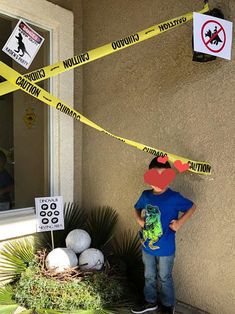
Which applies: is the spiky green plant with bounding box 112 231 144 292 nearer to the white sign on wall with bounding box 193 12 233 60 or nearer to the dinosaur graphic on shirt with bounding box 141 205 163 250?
the dinosaur graphic on shirt with bounding box 141 205 163 250

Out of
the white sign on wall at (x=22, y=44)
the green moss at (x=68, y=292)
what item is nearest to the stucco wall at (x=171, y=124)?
the green moss at (x=68, y=292)

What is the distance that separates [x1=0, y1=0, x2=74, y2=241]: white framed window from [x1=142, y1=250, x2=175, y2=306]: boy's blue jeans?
149 centimetres

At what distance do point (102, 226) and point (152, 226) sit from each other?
1068 millimetres

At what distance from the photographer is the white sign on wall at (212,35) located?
252cm

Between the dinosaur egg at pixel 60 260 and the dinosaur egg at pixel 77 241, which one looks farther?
the dinosaur egg at pixel 77 241

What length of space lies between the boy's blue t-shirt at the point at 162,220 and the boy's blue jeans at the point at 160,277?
8 cm

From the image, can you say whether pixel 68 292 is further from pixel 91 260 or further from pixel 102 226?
pixel 102 226

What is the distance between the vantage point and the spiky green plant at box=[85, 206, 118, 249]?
3666mm

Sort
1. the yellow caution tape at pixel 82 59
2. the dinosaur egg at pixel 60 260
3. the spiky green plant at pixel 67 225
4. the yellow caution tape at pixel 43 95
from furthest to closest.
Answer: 1. the spiky green plant at pixel 67 225
2. the dinosaur egg at pixel 60 260
3. the yellow caution tape at pixel 82 59
4. the yellow caution tape at pixel 43 95

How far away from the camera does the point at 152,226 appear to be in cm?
282

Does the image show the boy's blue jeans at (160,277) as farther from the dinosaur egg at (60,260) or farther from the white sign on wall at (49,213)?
the white sign on wall at (49,213)

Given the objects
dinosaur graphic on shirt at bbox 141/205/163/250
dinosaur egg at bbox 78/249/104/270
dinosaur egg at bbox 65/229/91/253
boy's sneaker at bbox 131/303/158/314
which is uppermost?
dinosaur graphic on shirt at bbox 141/205/163/250

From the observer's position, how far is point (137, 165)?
3.56 m

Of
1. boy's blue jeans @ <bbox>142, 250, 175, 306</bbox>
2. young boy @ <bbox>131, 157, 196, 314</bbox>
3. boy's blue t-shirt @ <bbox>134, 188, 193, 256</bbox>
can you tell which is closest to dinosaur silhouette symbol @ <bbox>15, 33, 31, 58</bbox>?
young boy @ <bbox>131, 157, 196, 314</bbox>
